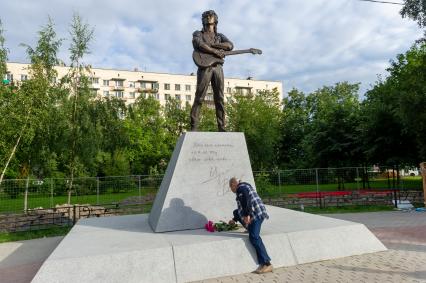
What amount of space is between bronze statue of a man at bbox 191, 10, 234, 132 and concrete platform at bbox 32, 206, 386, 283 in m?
3.17

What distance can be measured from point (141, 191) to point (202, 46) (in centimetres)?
1019

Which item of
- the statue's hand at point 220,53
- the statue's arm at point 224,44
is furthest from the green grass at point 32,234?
the statue's arm at point 224,44

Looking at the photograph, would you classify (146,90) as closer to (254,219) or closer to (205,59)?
(205,59)

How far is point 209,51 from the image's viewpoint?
8680 millimetres

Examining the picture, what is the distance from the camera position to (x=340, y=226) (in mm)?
7207

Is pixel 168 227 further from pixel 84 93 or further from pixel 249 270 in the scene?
pixel 84 93

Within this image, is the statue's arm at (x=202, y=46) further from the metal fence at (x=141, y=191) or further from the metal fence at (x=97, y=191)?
the metal fence at (x=97, y=191)

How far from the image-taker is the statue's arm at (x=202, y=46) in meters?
8.65

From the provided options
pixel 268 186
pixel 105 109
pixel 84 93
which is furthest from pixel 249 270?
pixel 105 109

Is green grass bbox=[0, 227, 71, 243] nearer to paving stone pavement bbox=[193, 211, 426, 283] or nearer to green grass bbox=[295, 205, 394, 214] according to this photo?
paving stone pavement bbox=[193, 211, 426, 283]

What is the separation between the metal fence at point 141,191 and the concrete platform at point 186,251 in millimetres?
8310

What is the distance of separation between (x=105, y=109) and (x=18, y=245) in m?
11.1

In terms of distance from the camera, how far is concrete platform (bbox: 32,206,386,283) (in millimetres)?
5465
